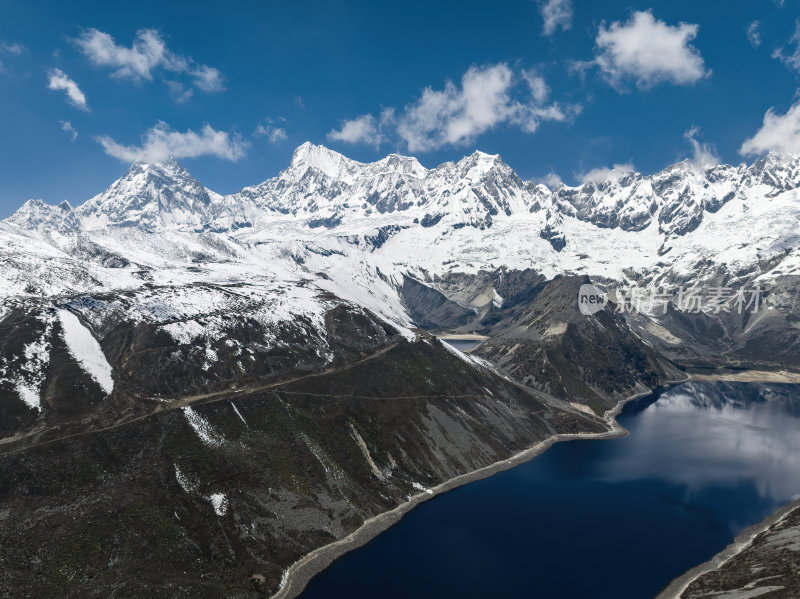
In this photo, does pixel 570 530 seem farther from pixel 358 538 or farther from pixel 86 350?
pixel 86 350

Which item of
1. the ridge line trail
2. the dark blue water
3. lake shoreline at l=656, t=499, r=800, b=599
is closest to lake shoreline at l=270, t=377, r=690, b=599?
the dark blue water

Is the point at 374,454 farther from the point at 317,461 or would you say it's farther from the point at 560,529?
the point at 560,529

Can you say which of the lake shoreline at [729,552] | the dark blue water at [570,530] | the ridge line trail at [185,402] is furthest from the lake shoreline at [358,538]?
the lake shoreline at [729,552]

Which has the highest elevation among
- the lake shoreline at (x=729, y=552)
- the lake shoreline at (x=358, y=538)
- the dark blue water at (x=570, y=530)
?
the lake shoreline at (x=358, y=538)

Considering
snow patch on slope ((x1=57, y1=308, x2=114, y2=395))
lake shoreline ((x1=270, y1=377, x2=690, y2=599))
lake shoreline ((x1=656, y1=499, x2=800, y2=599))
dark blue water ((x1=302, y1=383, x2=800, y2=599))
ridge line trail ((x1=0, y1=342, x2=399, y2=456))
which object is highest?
snow patch on slope ((x1=57, y1=308, x2=114, y2=395))

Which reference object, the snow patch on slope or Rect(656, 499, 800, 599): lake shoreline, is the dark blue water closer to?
Rect(656, 499, 800, 599): lake shoreline

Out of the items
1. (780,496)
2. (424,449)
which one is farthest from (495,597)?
(780,496)

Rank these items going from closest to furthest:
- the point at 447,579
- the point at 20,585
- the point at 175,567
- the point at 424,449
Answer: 1. the point at 20,585
2. the point at 175,567
3. the point at 447,579
4. the point at 424,449

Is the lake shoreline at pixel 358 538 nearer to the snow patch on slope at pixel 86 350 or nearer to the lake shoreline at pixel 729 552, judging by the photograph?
the lake shoreline at pixel 729 552
